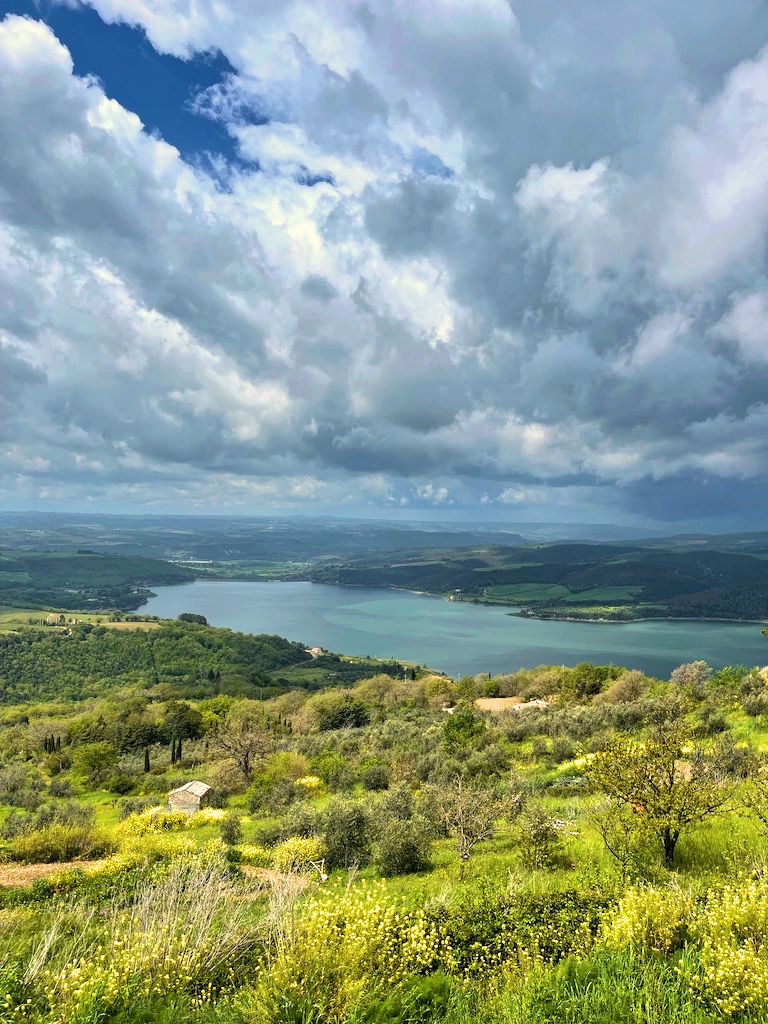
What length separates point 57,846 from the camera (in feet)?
67.4

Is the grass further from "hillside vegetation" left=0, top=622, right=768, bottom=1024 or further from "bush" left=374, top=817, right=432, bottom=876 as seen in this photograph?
"bush" left=374, top=817, right=432, bottom=876

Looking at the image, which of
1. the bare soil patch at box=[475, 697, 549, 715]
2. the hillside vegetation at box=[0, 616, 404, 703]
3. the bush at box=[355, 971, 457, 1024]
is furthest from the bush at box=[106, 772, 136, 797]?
the hillside vegetation at box=[0, 616, 404, 703]

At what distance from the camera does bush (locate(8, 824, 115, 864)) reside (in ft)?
65.6

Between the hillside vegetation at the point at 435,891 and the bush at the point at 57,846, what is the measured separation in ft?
0.28

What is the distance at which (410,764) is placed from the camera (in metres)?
34.6

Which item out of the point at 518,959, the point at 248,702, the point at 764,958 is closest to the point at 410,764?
the point at 518,959

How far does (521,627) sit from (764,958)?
639 ft

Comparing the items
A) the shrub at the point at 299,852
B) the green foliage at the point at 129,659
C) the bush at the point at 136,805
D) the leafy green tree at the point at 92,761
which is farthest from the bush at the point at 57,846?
the green foliage at the point at 129,659

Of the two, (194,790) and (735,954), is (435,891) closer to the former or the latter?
(735,954)

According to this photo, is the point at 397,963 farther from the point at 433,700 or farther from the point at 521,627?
the point at 521,627

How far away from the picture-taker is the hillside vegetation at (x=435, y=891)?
6500 mm

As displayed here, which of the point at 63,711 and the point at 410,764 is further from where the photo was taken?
the point at 63,711

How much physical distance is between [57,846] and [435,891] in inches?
659

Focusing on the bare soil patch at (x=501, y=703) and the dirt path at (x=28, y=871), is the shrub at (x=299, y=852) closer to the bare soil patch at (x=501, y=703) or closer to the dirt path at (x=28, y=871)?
the dirt path at (x=28, y=871)
